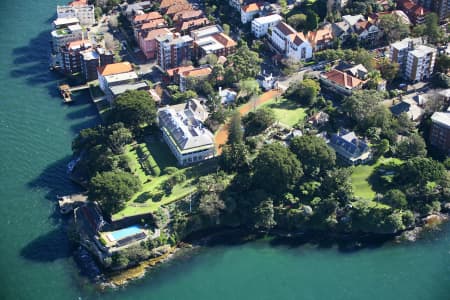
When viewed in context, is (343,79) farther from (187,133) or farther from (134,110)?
(134,110)

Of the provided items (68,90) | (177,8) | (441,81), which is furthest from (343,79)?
(68,90)

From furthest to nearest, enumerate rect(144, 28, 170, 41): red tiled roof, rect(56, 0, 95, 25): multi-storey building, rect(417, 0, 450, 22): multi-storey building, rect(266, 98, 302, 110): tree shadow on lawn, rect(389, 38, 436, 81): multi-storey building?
rect(56, 0, 95, 25): multi-storey building → rect(417, 0, 450, 22): multi-storey building → rect(144, 28, 170, 41): red tiled roof → rect(389, 38, 436, 81): multi-storey building → rect(266, 98, 302, 110): tree shadow on lawn

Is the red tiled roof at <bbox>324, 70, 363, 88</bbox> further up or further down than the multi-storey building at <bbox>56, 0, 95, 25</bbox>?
further down

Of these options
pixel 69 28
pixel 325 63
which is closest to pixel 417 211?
pixel 325 63

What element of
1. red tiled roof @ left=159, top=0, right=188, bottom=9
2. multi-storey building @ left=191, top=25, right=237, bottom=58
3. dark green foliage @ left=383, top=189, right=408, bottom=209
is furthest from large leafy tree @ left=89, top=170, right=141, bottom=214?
red tiled roof @ left=159, top=0, right=188, bottom=9

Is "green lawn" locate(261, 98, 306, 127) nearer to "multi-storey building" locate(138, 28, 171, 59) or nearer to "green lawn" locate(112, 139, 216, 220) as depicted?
"green lawn" locate(112, 139, 216, 220)

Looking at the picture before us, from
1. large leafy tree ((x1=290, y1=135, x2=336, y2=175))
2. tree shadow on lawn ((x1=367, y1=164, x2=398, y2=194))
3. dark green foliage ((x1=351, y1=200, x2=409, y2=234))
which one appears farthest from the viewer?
large leafy tree ((x1=290, y1=135, x2=336, y2=175))

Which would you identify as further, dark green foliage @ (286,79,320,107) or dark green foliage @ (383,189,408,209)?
dark green foliage @ (286,79,320,107)
